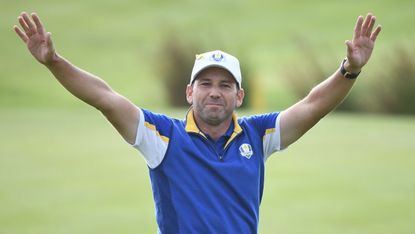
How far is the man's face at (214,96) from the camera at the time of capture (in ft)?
14.1

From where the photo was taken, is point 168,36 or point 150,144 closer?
point 150,144

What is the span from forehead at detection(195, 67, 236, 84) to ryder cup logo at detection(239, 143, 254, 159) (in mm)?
352

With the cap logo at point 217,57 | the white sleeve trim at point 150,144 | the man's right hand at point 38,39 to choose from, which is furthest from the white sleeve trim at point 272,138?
the man's right hand at point 38,39

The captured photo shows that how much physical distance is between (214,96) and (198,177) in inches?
17.0

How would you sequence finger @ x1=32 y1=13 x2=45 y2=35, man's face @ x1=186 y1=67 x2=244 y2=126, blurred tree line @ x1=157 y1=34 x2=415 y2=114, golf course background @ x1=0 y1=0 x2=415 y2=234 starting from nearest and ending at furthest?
finger @ x1=32 y1=13 x2=45 y2=35
man's face @ x1=186 y1=67 x2=244 y2=126
golf course background @ x1=0 y1=0 x2=415 y2=234
blurred tree line @ x1=157 y1=34 x2=415 y2=114

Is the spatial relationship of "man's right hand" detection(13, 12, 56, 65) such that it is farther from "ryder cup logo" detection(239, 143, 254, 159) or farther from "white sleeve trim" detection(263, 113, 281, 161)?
"white sleeve trim" detection(263, 113, 281, 161)

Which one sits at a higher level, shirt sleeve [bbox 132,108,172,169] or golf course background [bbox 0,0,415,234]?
golf course background [bbox 0,0,415,234]

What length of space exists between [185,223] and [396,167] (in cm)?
776

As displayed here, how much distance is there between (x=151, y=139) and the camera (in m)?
4.20

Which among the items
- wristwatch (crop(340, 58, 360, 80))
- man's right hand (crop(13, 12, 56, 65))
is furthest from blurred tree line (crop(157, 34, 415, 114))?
man's right hand (crop(13, 12, 56, 65))

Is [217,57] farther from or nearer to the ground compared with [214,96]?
farther from the ground

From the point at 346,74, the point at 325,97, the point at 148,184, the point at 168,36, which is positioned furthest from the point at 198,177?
the point at 168,36

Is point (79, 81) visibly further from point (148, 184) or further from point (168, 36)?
point (168, 36)

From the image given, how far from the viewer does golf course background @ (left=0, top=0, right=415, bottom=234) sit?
28.8ft
